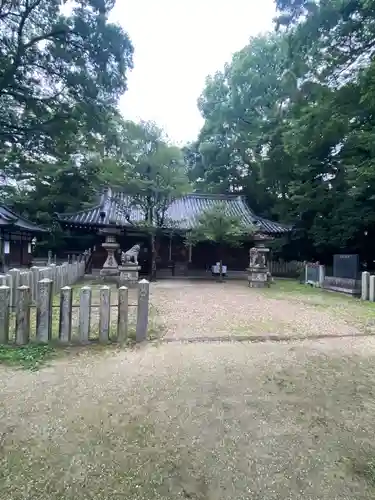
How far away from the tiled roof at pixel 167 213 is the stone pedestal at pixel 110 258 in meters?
0.54

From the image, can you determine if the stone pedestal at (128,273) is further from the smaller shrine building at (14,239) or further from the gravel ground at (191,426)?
the gravel ground at (191,426)

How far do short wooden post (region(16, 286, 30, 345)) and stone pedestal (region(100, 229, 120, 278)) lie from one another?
9.34 meters

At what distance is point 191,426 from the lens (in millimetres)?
2375

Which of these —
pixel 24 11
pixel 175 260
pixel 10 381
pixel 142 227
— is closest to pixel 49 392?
pixel 10 381

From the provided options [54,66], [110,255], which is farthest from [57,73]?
[110,255]

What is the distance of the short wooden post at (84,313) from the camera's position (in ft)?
13.2

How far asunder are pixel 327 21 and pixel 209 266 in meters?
13.5

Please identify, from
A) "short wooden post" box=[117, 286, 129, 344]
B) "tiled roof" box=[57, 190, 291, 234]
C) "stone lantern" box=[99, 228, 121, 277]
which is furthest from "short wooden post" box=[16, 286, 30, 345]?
"tiled roof" box=[57, 190, 291, 234]

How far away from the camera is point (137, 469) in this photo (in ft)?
6.20

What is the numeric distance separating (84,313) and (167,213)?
13693 mm

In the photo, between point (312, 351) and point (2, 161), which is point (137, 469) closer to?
point (312, 351)

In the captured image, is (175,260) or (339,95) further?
(175,260)

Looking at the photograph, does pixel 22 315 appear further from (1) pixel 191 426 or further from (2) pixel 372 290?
(2) pixel 372 290

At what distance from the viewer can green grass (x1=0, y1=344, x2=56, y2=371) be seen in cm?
341
